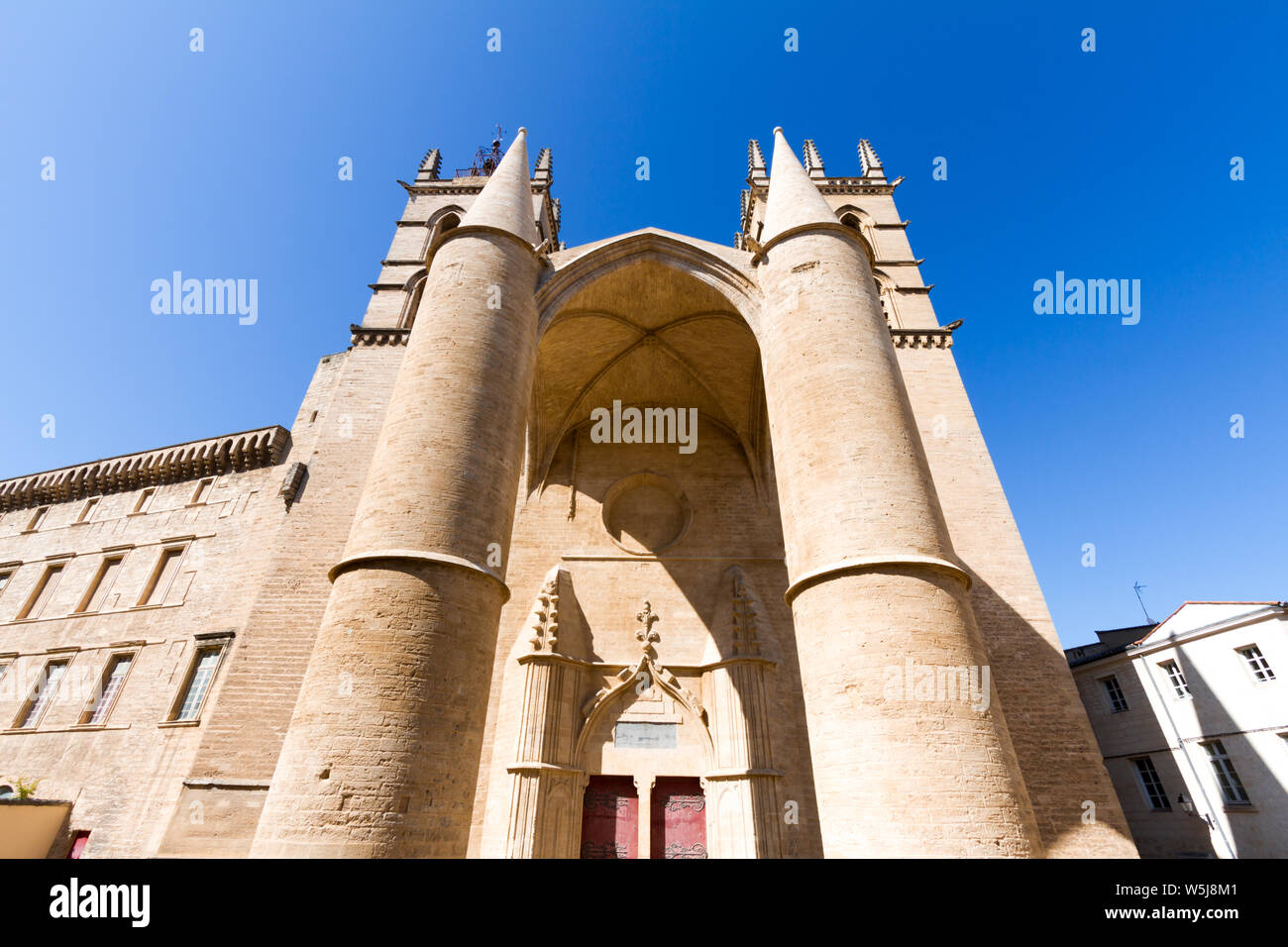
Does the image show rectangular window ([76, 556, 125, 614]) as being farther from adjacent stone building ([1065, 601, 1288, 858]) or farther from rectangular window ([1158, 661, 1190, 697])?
rectangular window ([1158, 661, 1190, 697])

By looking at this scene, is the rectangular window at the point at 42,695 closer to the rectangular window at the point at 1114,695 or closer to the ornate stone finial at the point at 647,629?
the ornate stone finial at the point at 647,629

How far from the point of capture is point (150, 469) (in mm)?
16266

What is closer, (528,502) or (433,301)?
(433,301)

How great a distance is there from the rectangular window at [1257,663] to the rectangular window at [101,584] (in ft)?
88.8

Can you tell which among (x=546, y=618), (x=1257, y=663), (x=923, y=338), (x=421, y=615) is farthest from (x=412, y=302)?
(x=1257, y=663)

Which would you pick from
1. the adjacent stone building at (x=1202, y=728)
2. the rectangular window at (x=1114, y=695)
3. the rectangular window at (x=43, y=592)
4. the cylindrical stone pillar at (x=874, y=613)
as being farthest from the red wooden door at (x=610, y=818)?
the rectangular window at (x=43, y=592)

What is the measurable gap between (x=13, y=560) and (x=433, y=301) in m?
17.8

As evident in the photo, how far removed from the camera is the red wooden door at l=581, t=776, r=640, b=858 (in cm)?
913

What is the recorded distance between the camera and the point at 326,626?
19.0 ft

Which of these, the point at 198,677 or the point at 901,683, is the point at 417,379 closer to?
the point at 901,683

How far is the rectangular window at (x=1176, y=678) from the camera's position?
559 inches

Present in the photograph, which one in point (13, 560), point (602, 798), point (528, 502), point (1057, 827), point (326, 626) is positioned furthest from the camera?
point (13, 560)

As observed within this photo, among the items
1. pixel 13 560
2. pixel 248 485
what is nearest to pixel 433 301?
pixel 248 485

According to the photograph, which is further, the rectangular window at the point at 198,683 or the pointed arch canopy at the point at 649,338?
the rectangular window at the point at 198,683
